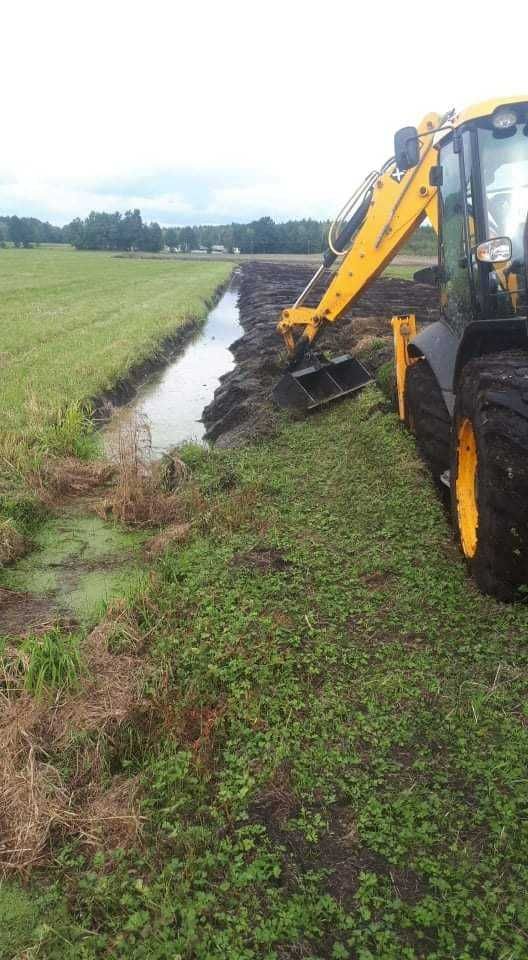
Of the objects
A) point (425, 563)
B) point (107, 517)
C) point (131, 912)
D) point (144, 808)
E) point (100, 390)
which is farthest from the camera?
point (100, 390)

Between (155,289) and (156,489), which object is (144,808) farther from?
(155,289)

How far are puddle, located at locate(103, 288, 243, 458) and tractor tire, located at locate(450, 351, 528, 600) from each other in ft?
16.1

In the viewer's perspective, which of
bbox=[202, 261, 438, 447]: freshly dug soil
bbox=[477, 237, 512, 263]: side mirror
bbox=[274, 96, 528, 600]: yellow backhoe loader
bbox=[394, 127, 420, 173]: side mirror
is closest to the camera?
bbox=[274, 96, 528, 600]: yellow backhoe loader

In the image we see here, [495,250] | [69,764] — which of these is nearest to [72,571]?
[69,764]

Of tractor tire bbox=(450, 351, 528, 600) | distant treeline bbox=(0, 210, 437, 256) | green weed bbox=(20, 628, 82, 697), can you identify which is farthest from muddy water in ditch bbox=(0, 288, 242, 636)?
distant treeline bbox=(0, 210, 437, 256)

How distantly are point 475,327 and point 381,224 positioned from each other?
3358 mm

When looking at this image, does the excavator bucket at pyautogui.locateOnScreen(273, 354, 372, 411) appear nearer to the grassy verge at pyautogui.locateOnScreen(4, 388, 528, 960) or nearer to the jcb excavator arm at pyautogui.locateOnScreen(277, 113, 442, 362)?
the jcb excavator arm at pyautogui.locateOnScreen(277, 113, 442, 362)

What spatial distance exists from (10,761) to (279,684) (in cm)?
135

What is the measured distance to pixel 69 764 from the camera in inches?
134

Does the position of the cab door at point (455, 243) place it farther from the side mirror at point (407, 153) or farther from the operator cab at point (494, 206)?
the side mirror at point (407, 153)

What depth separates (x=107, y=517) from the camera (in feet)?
22.0

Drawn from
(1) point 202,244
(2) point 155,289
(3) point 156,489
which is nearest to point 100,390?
(3) point 156,489

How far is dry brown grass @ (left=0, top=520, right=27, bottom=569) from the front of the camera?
5.69m

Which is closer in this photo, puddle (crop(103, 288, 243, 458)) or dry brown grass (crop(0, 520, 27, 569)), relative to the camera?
dry brown grass (crop(0, 520, 27, 569))
